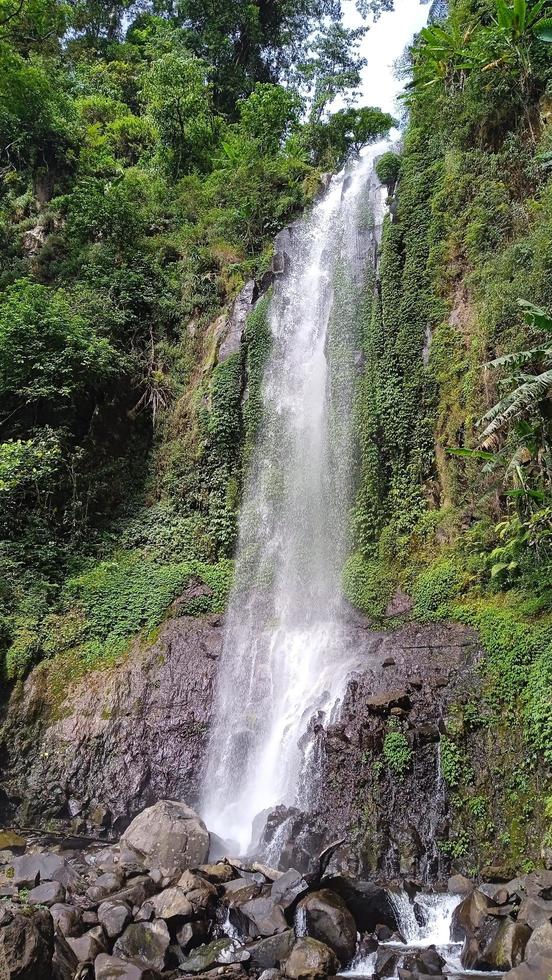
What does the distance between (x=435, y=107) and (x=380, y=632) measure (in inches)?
522

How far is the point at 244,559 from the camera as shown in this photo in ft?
45.0

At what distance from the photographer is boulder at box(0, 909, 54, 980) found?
4.38 meters

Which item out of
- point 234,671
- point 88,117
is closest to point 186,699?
point 234,671

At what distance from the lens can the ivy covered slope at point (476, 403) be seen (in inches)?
311

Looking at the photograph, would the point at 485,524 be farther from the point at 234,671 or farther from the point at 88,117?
the point at 88,117

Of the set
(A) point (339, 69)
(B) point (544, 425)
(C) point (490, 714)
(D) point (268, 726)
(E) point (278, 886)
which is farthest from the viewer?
(A) point (339, 69)

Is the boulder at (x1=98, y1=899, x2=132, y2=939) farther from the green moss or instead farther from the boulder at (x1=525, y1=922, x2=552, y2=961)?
the green moss

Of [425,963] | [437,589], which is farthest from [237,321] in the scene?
[425,963]

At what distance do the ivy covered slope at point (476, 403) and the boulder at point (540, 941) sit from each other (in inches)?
57.4

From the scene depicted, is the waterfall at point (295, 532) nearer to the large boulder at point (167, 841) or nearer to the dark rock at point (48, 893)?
the large boulder at point (167, 841)

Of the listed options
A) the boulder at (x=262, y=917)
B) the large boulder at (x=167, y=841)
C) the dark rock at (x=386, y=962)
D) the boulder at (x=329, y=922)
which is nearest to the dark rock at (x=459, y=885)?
the dark rock at (x=386, y=962)

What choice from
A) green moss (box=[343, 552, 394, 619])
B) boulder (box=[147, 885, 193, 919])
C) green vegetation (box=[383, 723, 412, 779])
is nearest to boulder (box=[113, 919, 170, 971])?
boulder (box=[147, 885, 193, 919])

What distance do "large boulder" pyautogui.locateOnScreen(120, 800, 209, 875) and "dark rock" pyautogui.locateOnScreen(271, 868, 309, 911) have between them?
1.53 meters

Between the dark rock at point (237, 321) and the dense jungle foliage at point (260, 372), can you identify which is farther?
the dark rock at point (237, 321)
